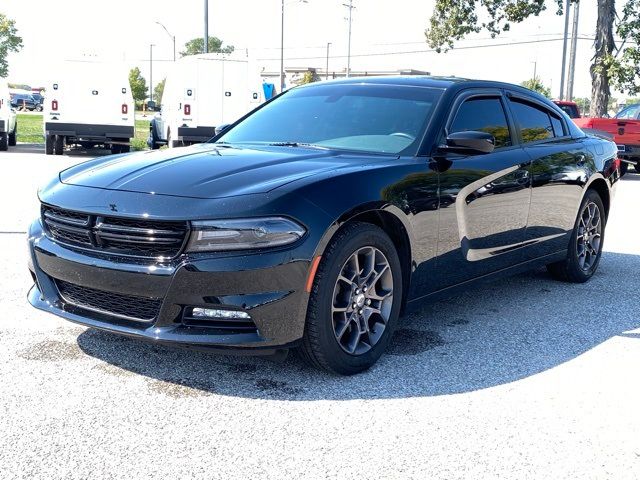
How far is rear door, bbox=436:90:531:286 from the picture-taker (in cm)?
450

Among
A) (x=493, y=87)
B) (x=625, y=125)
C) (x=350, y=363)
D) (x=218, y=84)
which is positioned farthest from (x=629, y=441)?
(x=218, y=84)

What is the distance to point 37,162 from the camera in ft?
58.7

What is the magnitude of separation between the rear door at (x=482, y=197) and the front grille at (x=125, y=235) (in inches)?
65.7

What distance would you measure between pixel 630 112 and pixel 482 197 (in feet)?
50.6

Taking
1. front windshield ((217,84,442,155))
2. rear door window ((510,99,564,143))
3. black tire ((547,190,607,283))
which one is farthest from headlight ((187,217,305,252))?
black tire ((547,190,607,283))

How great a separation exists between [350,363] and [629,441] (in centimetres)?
137

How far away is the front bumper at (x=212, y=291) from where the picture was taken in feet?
11.3

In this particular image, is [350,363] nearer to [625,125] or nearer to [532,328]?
[532,328]

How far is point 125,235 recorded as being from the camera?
3.54m

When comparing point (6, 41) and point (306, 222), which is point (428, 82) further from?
point (6, 41)

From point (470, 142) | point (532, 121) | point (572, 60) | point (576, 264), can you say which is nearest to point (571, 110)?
point (572, 60)

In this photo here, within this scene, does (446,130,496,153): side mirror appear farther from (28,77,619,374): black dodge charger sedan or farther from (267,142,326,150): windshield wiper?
(267,142,326,150): windshield wiper

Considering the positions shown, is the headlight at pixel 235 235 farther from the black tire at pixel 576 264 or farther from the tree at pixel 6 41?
the tree at pixel 6 41

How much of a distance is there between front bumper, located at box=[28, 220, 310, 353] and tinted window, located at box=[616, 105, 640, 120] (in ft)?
55.1
